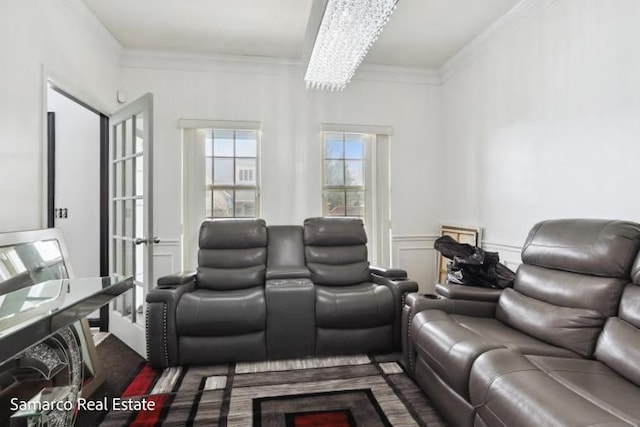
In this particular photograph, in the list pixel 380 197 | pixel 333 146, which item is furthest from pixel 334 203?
pixel 333 146

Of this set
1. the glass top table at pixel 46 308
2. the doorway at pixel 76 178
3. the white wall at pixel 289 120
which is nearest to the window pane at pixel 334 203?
the white wall at pixel 289 120

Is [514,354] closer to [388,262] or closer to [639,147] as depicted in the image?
[639,147]

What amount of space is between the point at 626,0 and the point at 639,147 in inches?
36.0

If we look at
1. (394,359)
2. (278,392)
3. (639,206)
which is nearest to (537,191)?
(639,206)

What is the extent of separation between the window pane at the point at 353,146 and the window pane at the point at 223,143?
1.37 meters

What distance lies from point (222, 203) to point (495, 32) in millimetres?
3281

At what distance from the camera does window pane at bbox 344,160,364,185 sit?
4012 millimetres

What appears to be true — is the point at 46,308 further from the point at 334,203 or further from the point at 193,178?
the point at 334,203

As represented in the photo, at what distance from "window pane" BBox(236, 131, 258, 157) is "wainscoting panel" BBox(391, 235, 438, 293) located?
6.53 feet

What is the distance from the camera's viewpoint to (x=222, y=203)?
149 inches

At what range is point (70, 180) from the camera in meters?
3.54

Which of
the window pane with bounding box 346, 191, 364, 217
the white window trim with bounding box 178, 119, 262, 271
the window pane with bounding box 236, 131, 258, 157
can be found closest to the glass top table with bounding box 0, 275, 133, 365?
the white window trim with bounding box 178, 119, 262, 271

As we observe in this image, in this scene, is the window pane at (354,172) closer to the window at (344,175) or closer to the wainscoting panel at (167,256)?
the window at (344,175)

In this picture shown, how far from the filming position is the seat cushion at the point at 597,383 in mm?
1156
